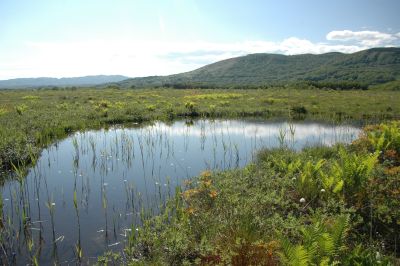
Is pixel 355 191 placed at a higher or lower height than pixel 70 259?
higher

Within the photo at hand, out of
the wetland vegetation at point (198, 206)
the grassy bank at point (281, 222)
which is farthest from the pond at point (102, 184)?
the grassy bank at point (281, 222)

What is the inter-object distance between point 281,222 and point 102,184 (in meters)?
6.81

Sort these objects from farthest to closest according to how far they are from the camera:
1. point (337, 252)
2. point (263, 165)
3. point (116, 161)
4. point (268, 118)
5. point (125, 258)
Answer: point (268, 118), point (116, 161), point (263, 165), point (125, 258), point (337, 252)

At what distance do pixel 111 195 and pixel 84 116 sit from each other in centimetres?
1708

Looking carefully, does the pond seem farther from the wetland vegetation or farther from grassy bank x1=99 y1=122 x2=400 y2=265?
grassy bank x1=99 y1=122 x2=400 y2=265

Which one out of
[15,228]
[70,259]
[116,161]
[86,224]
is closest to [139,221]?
[86,224]

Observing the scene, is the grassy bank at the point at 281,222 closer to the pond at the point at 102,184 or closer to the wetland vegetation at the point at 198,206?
the wetland vegetation at the point at 198,206

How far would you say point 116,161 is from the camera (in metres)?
15.0

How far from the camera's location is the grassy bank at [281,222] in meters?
5.68

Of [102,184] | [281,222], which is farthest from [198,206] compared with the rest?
[102,184]

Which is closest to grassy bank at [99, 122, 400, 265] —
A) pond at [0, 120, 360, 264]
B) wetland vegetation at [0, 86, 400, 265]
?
wetland vegetation at [0, 86, 400, 265]

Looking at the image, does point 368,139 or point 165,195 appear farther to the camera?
point 368,139

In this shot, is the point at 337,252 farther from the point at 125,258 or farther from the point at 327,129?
the point at 327,129

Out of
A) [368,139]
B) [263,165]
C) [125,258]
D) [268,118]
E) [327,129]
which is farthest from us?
[268,118]
